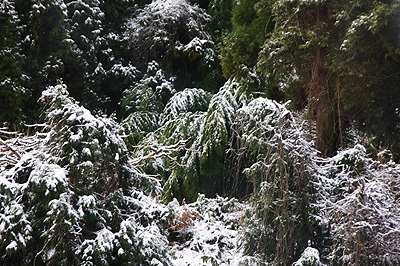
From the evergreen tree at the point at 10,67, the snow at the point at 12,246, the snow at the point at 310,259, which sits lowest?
the snow at the point at 12,246

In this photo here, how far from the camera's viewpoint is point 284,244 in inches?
163

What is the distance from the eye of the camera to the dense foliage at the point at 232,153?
3.89 meters

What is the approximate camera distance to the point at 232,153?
266 inches

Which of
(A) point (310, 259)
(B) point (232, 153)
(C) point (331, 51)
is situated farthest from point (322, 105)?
(A) point (310, 259)

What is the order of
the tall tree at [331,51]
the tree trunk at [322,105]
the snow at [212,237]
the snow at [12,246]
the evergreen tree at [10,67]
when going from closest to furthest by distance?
the snow at [12,246], the snow at [212,237], the tall tree at [331,51], the tree trunk at [322,105], the evergreen tree at [10,67]

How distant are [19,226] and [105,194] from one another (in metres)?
0.83

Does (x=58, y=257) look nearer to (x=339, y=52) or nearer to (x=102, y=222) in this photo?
(x=102, y=222)

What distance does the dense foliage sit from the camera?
3.89m

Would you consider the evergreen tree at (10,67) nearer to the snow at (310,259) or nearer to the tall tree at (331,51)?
the tall tree at (331,51)

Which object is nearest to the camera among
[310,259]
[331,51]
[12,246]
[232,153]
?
[12,246]

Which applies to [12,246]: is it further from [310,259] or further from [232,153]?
[232,153]

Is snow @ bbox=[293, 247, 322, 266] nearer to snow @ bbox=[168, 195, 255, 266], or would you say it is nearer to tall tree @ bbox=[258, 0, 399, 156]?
snow @ bbox=[168, 195, 255, 266]

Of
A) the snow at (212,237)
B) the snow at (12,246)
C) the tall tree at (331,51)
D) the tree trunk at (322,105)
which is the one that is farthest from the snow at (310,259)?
the tree trunk at (322,105)

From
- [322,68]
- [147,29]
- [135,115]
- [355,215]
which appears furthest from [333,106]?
[147,29]
